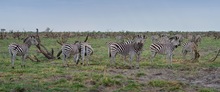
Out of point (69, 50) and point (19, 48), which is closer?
point (19, 48)

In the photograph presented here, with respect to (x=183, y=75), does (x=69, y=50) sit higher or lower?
higher

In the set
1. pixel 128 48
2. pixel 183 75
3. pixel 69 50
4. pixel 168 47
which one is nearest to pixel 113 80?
pixel 183 75

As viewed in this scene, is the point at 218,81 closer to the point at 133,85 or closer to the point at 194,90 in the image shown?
the point at 194,90

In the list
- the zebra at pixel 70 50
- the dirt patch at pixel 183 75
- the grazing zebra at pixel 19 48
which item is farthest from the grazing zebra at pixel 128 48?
the grazing zebra at pixel 19 48

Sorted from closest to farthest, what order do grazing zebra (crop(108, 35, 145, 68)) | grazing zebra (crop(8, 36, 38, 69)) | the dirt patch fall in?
the dirt patch < grazing zebra (crop(8, 36, 38, 69)) < grazing zebra (crop(108, 35, 145, 68))

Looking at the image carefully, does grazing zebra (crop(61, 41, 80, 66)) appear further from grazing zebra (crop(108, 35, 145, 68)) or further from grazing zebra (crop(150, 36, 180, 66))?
grazing zebra (crop(150, 36, 180, 66))

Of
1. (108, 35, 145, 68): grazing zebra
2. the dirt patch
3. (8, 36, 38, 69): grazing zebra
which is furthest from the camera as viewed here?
(108, 35, 145, 68): grazing zebra

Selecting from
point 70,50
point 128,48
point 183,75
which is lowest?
point 183,75

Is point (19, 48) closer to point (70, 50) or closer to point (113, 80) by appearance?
point (70, 50)

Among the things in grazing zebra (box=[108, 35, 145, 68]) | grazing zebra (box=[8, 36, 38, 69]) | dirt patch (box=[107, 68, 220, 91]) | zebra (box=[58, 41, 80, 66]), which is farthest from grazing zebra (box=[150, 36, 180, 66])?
grazing zebra (box=[8, 36, 38, 69])

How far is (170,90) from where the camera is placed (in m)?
13.0

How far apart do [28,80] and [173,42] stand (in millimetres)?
9526

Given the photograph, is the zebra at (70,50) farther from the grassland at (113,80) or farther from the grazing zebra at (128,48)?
the grazing zebra at (128,48)

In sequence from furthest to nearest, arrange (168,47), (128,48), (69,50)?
(168,47) → (69,50) → (128,48)
